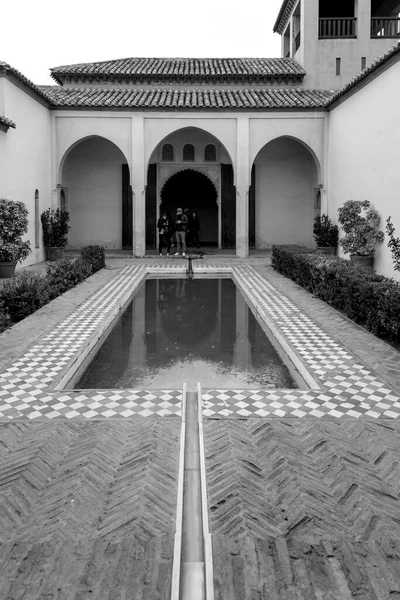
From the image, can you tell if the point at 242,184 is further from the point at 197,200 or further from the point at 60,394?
the point at 60,394

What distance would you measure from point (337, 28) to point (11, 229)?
15.6 meters

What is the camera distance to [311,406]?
17.6 ft

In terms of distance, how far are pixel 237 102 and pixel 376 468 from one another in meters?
16.8

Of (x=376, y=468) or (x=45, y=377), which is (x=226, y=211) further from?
(x=376, y=468)

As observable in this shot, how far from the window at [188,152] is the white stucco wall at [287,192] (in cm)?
239

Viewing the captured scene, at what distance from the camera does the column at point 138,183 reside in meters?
19.0

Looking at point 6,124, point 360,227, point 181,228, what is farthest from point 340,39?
point 6,124

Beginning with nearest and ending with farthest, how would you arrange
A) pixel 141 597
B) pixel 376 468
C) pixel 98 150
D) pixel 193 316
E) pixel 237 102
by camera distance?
1. pixel 141 597
2. pixel 376 468
3. pixel 193 316
4. pixel 237 102
5. pixel 98 150

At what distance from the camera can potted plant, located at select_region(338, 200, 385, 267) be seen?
46.6 feet

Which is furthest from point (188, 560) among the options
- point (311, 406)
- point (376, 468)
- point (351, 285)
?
point (351, 285)

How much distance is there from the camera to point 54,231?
58.5ft

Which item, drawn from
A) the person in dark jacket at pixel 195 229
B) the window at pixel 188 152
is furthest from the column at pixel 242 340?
the person in dark jacket at pixel 195 229

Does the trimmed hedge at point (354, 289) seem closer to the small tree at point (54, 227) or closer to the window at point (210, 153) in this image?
the small tree at point (54, 227)

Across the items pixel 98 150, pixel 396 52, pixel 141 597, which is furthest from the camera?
pixel 98 150
